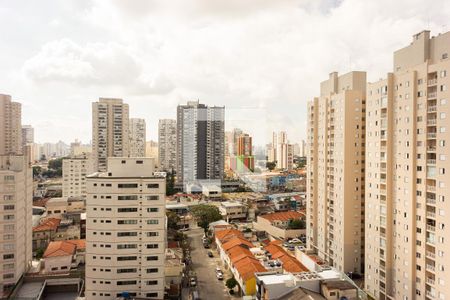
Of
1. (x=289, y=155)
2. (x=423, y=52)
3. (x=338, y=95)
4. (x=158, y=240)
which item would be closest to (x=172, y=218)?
(x=158, y=240)

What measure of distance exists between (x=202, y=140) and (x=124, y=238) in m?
27.6

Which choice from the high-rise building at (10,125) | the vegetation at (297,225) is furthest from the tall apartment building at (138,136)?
the vegetation at (297,225)

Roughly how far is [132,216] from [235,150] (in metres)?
24.3

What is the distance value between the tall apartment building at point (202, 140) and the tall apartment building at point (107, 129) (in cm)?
840

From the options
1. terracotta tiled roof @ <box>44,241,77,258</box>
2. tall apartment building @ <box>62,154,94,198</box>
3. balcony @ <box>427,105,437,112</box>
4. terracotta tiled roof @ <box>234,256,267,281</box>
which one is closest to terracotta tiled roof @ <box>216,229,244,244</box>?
terracotta tiled roof @ <box>234,256,267,281</box>

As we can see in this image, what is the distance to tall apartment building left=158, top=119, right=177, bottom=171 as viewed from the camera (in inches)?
1924

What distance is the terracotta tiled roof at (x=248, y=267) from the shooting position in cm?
1494

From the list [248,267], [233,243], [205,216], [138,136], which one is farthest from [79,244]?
[138,136]

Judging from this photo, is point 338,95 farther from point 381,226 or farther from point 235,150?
point 235,150

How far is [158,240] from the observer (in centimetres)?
1378

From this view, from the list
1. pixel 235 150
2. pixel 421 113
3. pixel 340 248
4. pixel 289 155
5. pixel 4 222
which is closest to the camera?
pixel 421 113

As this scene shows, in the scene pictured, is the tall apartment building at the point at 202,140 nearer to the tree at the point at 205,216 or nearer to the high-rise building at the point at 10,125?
the tree at the point at 205,216

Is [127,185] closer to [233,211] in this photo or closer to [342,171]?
[342,171]

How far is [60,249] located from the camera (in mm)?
17734
